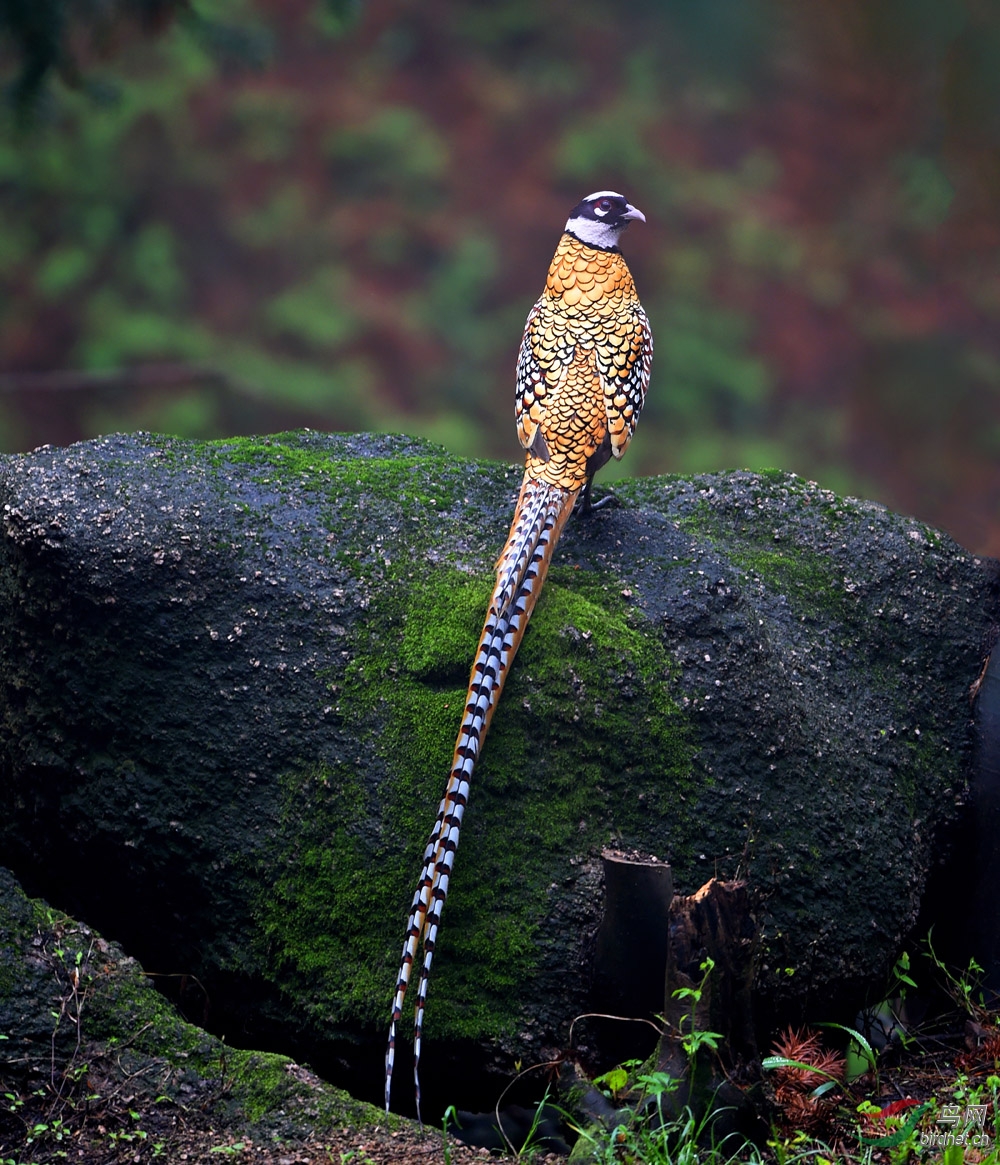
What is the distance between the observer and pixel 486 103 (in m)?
8.69

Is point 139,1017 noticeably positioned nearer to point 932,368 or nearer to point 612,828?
point 612,828

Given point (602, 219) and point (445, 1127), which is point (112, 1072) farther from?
point (602, 219)

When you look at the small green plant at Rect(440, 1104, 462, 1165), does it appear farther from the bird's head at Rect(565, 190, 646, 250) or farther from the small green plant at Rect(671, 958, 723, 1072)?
the bird's head at Rect(565, 190, 646, 250)

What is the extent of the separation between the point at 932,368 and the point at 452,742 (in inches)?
261

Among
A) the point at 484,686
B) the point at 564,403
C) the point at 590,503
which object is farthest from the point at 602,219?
the point at 484,686

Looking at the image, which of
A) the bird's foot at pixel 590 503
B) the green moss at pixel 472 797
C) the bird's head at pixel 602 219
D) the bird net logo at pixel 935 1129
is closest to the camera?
the bird net logo at pixel 935 1129

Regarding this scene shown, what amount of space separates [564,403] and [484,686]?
1.01 m

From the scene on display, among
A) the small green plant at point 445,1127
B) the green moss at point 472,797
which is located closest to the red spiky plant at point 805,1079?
the green moss at point 472,797

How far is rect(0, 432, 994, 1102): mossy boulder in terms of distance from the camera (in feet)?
9.37

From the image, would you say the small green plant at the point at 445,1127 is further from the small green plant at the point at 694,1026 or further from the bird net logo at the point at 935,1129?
the bird net logo at the point at 935,1129

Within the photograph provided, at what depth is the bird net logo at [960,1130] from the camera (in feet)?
7.95

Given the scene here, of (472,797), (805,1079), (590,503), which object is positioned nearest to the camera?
(805,1079)

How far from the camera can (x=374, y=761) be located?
3.00 m

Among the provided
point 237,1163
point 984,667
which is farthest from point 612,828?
point 984,667
